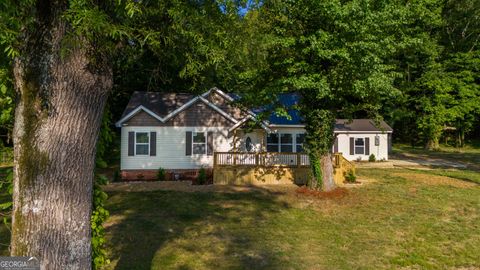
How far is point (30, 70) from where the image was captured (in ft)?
10.7

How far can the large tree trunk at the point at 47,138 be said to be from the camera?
3.23m

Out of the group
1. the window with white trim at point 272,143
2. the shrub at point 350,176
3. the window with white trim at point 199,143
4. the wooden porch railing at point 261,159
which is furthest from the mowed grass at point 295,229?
the window with white trim at point 272,143

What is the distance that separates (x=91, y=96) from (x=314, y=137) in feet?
43.8

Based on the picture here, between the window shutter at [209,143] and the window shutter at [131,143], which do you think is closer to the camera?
the window shutter at [131,143]


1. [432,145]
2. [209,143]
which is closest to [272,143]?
[209,143]

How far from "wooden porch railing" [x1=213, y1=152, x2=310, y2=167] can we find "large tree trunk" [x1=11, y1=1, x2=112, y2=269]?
15.1 meters

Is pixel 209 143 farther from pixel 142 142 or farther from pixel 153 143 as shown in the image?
pixel 142 142

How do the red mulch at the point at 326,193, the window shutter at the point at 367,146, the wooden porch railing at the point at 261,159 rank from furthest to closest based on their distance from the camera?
the window shutter at the point at 367,146 < the wooden porch railing at the point at 261,159 < the red mulch at the point at 326,193

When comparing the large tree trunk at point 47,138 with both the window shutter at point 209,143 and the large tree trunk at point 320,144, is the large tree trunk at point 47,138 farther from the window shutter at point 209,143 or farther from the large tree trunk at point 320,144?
the window shutter at point 209,143

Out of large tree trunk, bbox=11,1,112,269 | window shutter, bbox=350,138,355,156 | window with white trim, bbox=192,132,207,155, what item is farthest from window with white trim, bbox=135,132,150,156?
large tree trunk, bbox=11,1,112,269

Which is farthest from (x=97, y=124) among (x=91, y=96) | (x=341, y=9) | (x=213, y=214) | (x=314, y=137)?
(x=314, y=137)

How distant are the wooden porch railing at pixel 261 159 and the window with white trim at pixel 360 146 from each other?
1272 cm

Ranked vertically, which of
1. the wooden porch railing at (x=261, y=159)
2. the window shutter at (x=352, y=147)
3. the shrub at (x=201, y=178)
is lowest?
the shrub at (x=201, y=178)

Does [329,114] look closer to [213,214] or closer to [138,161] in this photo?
[213,214]
